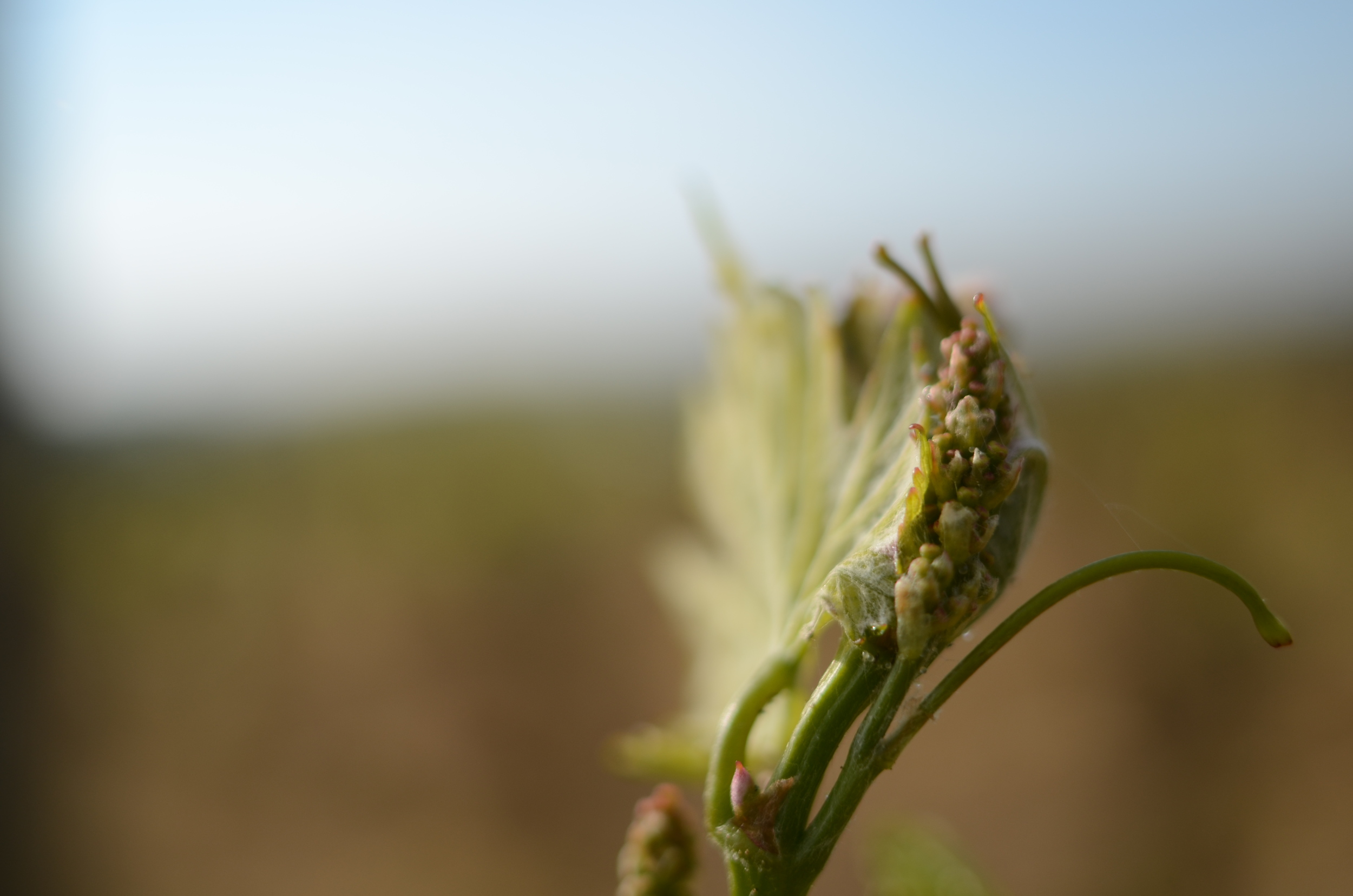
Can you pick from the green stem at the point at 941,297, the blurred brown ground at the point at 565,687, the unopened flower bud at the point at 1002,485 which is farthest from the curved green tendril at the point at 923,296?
the blurred brown ground at the point at 565,687

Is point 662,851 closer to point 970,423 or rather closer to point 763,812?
point 763,812

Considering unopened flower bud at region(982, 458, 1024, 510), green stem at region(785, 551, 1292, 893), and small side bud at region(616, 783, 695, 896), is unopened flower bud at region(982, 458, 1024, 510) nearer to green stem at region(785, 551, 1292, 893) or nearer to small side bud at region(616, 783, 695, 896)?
green stem at region(785, 551, 1292, 893)

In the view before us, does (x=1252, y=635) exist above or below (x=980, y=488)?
below

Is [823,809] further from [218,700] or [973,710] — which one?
[218,700]

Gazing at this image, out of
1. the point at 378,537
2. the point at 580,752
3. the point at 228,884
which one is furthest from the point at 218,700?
the point at 580,752

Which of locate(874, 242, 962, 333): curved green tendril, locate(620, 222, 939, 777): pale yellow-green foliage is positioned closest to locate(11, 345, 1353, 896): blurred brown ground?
locate(620, 222, 939, 777): pale yellow-green foliage
